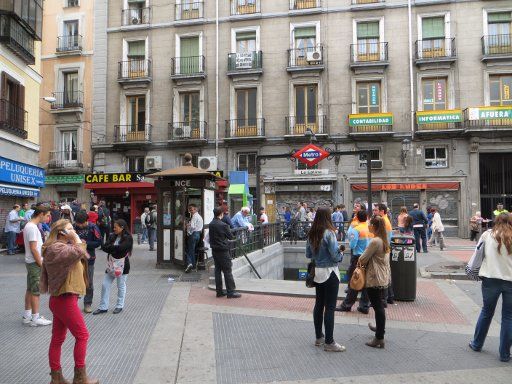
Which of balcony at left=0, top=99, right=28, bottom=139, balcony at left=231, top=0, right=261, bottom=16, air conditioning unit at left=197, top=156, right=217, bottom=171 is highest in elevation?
balcony at left=231, top=0, right=261, bottom=16

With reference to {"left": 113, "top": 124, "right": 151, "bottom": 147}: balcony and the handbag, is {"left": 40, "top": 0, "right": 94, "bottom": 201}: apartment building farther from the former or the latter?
the handbag

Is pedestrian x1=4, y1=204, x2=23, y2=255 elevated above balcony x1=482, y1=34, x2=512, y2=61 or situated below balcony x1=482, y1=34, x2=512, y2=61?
below

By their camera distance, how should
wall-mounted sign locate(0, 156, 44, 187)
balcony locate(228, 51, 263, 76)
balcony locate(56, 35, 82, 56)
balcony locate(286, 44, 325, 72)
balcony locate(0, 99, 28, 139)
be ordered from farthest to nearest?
balcony locate(56, 35, 82, 56) < balcony locate(228, 51, 263, 76) < balcony locate(286, 44, 325, 72) < balcony locate(0, 99, 28, 139) < wall-mounted sign locate(0, 156, 44, 187)

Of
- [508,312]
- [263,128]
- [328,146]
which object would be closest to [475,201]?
[328,146]

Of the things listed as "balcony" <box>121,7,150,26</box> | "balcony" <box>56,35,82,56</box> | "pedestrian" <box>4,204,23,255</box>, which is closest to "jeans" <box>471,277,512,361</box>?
"pedestrian" <box>4,204,23,255</box>

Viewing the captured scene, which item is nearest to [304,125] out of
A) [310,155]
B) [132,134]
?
[132,134]

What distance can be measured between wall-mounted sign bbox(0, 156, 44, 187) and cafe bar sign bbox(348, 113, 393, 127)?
1602 centimetres

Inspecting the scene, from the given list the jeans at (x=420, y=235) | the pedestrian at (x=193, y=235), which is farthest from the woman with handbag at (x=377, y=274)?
the jeans at (x=420, y=235)

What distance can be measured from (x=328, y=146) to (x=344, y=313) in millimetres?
18608

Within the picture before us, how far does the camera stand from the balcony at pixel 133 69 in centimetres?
2698

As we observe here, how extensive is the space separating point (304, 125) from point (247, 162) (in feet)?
13.4

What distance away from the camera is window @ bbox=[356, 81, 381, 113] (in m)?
24.5

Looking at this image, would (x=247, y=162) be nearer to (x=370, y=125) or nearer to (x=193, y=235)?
(x=370, y=125)

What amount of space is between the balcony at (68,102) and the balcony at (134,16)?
5497 millimetres
